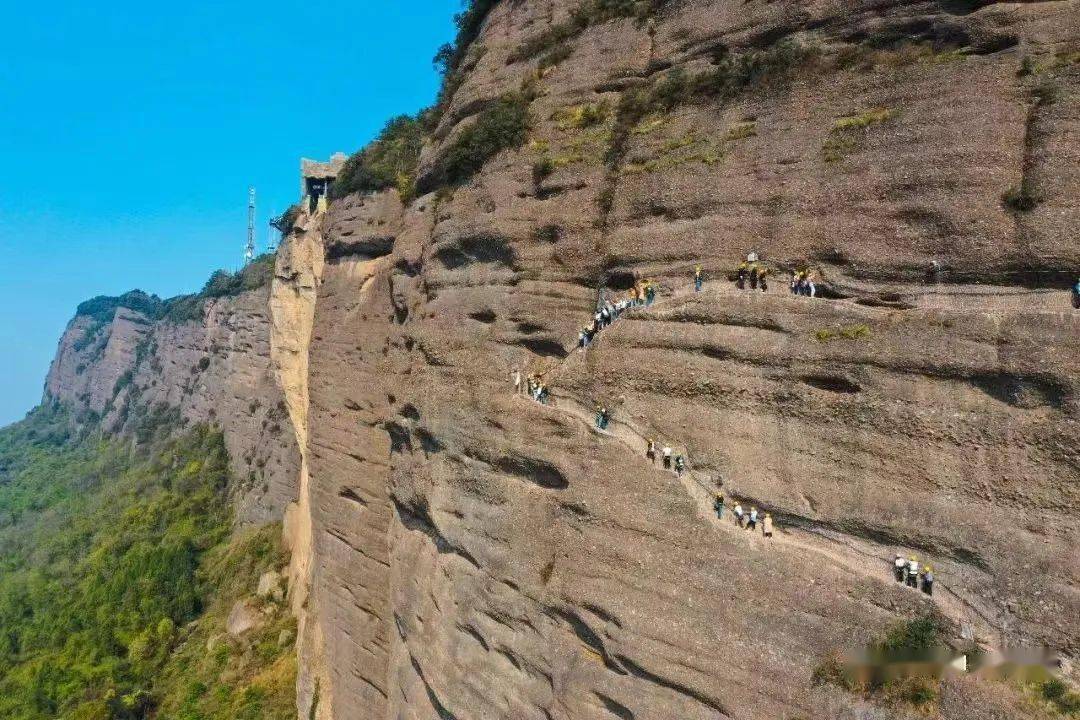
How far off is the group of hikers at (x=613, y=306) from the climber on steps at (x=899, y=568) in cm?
563

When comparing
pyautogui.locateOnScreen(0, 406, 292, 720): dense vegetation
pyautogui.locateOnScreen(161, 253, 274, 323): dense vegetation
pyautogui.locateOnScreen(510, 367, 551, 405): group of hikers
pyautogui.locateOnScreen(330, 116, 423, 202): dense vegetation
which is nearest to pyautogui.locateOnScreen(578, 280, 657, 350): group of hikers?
pyautogui.locateOnScreen(510, 367, 551, 405): group of hikers

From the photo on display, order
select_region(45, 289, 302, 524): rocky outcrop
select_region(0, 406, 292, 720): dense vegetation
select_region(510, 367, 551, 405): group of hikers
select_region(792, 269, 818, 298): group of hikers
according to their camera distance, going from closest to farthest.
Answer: select_region(792, 269, 818, 298): group of hikers
select_region(510, 367, 551, 405): group of hikers
select_region(0, 406, 292, 720): dense vegetation
select_region(45, 289, 302, 524): rocky outcrop

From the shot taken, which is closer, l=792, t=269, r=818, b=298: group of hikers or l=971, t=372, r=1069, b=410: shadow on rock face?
l=971, t=372, r=1069, b=410: shadow on rock face

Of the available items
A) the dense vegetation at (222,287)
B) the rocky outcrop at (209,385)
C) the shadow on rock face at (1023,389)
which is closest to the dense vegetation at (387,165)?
the rocky outcrop at (209,385)

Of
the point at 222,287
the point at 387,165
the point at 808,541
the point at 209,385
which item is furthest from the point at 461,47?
the point at 222,287

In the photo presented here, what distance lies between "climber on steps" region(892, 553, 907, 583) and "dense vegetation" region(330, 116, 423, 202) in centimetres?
1653

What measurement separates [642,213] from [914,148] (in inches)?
182

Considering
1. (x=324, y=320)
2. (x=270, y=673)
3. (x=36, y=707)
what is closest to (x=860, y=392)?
(x=324, y=320)

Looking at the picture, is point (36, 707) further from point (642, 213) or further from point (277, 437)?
point (642, 213)

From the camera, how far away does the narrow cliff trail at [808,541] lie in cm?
840

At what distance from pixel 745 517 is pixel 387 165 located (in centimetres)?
1806

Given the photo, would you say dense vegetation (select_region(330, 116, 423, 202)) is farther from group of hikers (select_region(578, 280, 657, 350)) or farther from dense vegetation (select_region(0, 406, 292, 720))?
dense vegetation (select_region(0, 406, 292, 720))

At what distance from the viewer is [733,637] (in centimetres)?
979

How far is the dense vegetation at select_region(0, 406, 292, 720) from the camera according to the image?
31.3 m
